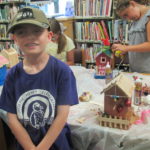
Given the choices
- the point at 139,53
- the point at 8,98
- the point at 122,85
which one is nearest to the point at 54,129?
the point at 8,98

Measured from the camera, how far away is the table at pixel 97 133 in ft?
3.08

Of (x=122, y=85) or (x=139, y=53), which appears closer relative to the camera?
(x=122, y=85)

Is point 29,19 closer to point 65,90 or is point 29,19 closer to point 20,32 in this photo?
point 20,32

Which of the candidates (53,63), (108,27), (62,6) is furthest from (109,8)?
(53,63)

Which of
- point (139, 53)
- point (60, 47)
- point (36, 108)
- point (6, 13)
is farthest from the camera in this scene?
point (6, 13)

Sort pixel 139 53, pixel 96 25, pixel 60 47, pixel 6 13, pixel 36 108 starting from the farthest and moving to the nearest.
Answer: pixel 6 13 → pixel 96 25 → pixel 60 47 → pixel 139 53 → pixel 36 108

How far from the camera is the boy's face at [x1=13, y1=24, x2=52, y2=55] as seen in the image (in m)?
0.87

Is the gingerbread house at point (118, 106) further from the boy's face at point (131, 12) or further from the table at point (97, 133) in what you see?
the boy's face at point (131, 12)

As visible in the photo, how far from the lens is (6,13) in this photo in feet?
12.2

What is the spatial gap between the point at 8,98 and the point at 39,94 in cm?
15

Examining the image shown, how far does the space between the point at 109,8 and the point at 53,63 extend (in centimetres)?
222

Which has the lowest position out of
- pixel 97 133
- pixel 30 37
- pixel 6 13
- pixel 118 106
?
pixel 97 133

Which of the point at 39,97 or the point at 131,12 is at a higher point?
the point at 131,12

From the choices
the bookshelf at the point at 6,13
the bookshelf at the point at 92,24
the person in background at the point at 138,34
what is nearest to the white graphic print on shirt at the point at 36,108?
the person in background at the point at 138,34
